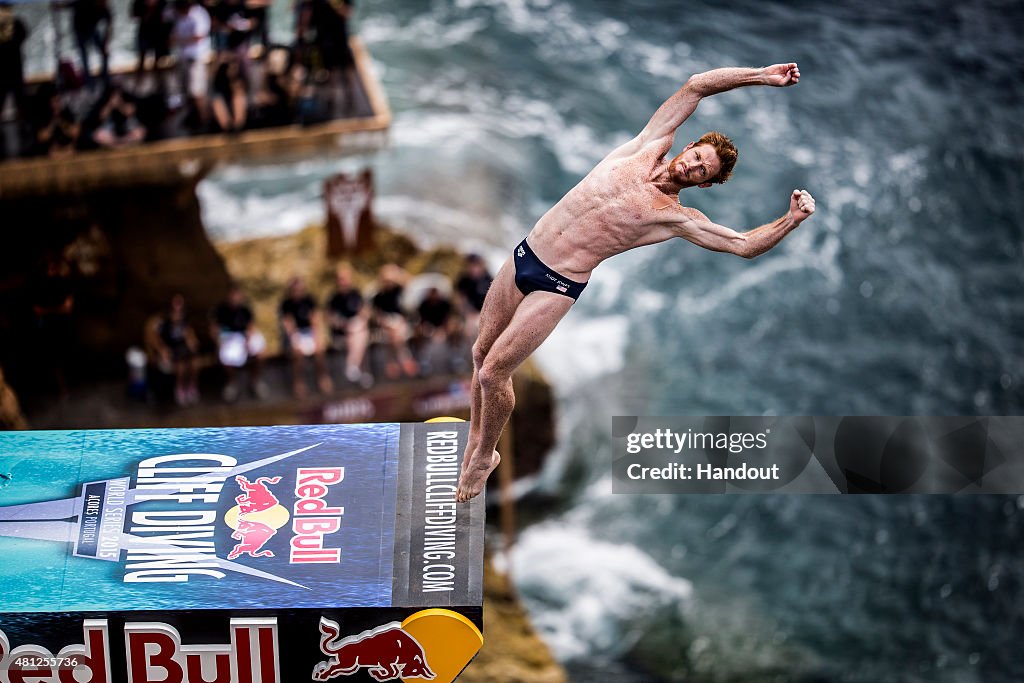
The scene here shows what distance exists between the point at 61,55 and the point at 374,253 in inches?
321

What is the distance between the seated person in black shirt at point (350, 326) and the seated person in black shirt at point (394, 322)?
0.24m

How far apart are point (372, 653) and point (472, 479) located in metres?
1.72

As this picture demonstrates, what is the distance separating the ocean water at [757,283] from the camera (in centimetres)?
2486

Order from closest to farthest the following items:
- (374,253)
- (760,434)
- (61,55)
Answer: (760,434), (61,55), (374,253)

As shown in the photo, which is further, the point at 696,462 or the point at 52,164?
the point at 52,164

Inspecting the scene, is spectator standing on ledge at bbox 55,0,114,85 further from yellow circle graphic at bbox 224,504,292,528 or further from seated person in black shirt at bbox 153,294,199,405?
yellow circle graphic at bbox 224,504,292,528

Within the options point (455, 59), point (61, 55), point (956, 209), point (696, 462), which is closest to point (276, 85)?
point (61, 55)

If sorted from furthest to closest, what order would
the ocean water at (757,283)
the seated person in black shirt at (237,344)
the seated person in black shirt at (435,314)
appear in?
the ocean water at (757,283)
the seated person in black shirt at (435,314)
the seated person in black shirt at (237,344)

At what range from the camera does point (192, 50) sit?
21.2m

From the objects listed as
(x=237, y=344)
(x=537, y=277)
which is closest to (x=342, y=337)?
(x=237, y=344)

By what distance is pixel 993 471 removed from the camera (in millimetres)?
21156

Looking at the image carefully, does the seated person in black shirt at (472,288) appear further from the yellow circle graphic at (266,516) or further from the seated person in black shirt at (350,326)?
the yellow circle graphic at (266,516)

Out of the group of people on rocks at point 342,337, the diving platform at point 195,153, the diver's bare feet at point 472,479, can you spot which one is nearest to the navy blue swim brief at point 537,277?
the diver's bare feet at point 472,479

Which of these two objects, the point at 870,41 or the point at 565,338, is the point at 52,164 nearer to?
the point at 565,338
